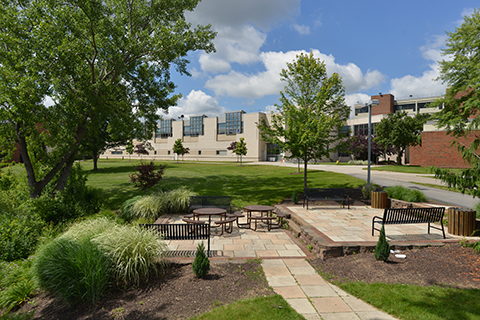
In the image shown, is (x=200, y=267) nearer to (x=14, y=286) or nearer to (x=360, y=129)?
(x=14, y=286)

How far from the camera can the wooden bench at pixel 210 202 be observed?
9539mm

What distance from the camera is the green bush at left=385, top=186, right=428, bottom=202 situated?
11.0m

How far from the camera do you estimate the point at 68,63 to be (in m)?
10.0

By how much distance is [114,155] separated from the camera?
282ft

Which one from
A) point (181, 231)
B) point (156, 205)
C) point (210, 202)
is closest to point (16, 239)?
point (181, 231)

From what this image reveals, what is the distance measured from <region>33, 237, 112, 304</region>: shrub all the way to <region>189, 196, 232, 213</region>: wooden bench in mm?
5074

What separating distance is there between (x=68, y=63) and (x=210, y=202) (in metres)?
7.83

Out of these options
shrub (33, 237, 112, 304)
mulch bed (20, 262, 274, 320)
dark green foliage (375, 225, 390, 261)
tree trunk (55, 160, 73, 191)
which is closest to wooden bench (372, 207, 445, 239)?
dark green foliage (375, 225, 390, 261)

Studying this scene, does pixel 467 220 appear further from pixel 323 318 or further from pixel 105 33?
pixel 105 33

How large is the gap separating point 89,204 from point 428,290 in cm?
1108

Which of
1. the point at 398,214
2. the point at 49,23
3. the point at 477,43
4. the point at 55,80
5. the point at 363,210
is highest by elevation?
the point at 477,43

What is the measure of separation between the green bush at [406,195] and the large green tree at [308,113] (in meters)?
3.41

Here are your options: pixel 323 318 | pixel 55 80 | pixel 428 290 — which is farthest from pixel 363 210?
pixel 55 80

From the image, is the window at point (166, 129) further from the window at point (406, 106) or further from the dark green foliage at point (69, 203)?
the dark green foliage at point (69, 203)
